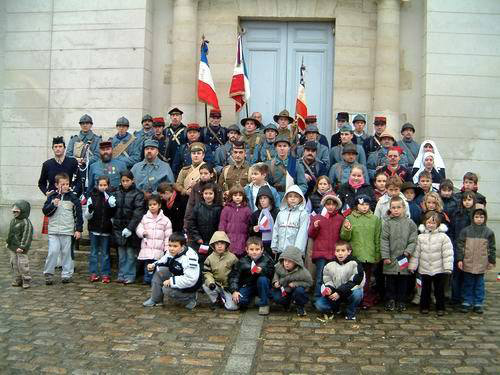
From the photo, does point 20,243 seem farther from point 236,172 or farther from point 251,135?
point 251,135

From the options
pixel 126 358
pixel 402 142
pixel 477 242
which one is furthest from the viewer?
pixel 402 142

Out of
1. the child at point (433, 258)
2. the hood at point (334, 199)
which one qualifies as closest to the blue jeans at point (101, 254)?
the hood at point (334, 199)

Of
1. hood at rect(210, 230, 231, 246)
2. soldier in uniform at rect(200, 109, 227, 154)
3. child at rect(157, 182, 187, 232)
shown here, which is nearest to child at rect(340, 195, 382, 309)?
hood at rect(210, 230, 231, 246)

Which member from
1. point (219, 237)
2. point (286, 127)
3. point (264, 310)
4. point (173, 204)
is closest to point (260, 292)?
point (264, 310)

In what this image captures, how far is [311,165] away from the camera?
27.7 ft

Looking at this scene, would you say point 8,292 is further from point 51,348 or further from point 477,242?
point 477,242

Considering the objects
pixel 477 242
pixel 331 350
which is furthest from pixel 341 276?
pixel 477 242

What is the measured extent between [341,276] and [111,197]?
344 cm

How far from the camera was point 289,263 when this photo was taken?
6902mm

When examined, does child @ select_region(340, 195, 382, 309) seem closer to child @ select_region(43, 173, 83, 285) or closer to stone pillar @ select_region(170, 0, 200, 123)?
child @ select_region(43, 173, 83, 285)

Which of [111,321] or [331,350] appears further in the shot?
[111,321]

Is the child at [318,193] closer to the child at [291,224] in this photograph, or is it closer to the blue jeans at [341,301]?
the child at [291,224]

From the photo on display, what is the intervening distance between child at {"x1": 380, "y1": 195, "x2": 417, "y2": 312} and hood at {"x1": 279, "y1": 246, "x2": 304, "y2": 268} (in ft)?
3.66

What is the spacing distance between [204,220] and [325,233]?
1.61 m
